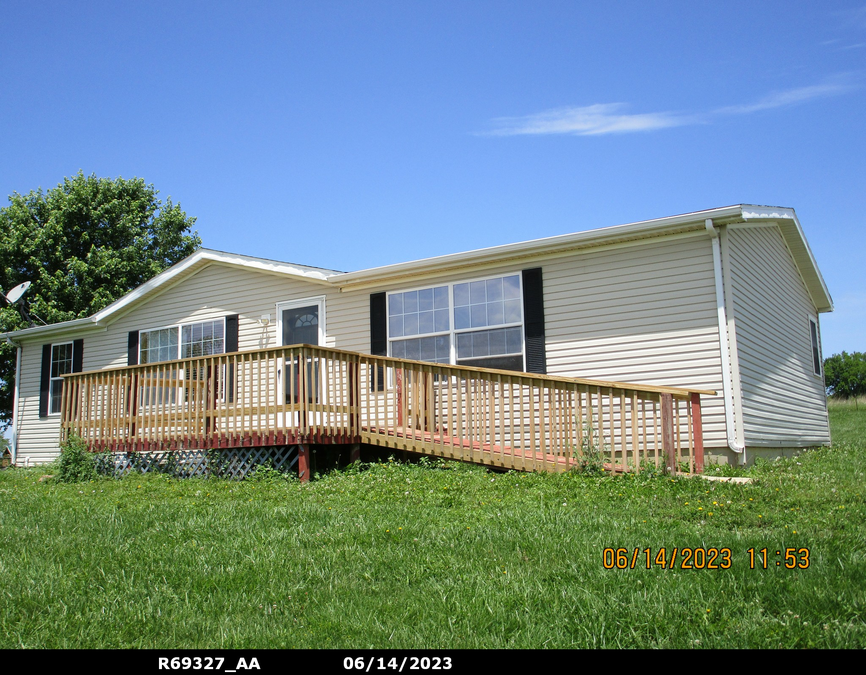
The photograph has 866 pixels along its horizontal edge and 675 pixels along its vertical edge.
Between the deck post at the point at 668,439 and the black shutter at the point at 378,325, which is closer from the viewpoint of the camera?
the deck post at the point at 668,439

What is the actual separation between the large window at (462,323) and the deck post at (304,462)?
2.88 m

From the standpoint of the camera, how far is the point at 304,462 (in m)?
9.20

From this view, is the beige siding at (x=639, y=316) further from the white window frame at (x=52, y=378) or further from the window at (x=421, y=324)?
the white window frame at (x=52, y=378)

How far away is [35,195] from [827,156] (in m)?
24.8

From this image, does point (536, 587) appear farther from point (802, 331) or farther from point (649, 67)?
point (802, 331)

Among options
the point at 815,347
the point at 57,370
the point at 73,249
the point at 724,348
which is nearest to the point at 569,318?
the point at 724,348

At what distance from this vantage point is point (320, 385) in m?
9.55

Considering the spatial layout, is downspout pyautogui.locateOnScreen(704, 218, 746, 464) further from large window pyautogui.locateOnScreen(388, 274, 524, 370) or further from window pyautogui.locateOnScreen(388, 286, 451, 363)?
window pyautogui.locateOnScreen(388, 286, 451, 363)

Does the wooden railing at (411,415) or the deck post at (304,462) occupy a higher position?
the wooden railing at (411,415)

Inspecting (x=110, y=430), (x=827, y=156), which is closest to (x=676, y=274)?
(x=827, y=156)

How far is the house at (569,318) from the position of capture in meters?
9.32

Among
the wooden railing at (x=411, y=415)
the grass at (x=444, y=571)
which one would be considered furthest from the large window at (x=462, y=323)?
the grass at (x=444, y=571)

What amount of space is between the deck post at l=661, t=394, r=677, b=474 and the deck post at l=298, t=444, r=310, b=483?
14.6 ft
